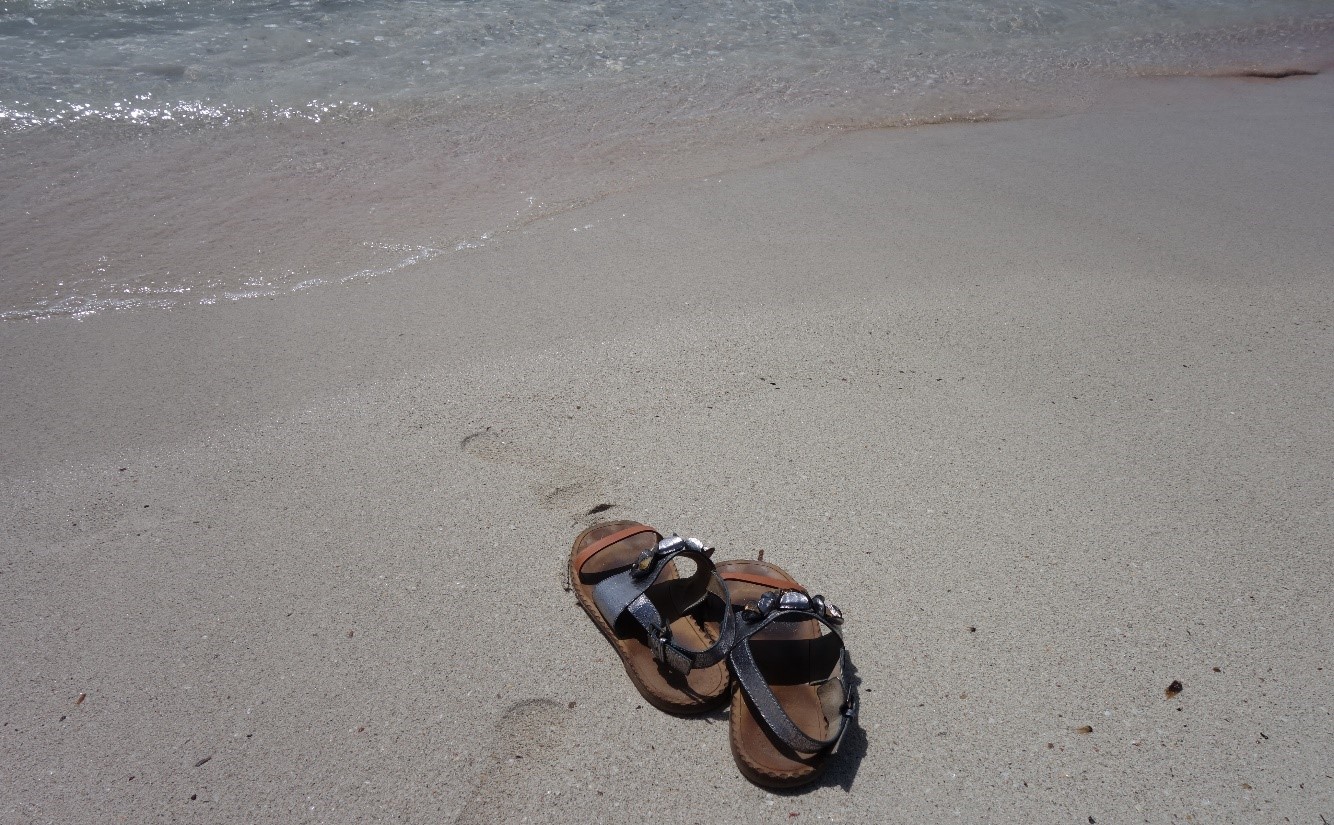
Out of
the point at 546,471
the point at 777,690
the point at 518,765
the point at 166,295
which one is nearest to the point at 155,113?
the point at 166,295

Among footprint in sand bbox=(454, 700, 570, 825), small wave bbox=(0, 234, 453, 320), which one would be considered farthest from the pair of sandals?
small wave bbox=(0, 234, 453, 320)

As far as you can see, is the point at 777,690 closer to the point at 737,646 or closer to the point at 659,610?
the point at 737,646

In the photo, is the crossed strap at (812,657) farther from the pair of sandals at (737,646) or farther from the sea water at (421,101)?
the sea water at (421,101)

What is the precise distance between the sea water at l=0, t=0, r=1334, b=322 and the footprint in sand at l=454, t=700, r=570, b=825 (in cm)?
215

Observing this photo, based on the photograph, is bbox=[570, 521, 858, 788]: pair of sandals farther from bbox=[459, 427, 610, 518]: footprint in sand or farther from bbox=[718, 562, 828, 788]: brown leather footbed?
bbox=[459, 427, 610, 518]: footprint in sand

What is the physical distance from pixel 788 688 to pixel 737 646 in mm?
155

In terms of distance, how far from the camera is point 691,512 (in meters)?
2.23

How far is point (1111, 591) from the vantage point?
1995 mm

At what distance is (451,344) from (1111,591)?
2098 mm

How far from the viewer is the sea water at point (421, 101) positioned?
137 inches

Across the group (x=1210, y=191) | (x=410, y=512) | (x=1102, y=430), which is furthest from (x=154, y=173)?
(x=1210, y=191)

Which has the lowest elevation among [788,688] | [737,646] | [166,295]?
[788,688]

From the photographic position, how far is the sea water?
3.49 m

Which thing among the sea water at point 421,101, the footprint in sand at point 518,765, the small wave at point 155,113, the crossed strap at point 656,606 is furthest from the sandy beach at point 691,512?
the small wave at point 155,113
